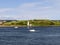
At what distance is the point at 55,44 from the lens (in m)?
70.4

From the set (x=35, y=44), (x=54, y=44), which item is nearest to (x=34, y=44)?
(x=35, y=44)

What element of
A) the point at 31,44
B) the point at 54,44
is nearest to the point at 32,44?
the point at 31,44

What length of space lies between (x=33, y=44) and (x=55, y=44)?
5.73m

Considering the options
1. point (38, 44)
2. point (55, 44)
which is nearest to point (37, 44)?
point (38, 44)

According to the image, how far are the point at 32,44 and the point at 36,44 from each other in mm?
1042

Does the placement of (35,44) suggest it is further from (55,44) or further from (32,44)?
(55,44)

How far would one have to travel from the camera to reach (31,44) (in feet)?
231

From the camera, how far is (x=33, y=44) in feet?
232

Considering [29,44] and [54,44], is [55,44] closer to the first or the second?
[54,44]

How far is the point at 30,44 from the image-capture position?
2758 inches

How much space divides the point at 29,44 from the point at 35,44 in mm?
1934

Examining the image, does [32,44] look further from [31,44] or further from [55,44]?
[55,44]

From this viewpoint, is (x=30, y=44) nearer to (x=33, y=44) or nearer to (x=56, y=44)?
(x=33, y=44)

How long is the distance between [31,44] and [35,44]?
1193 mm
